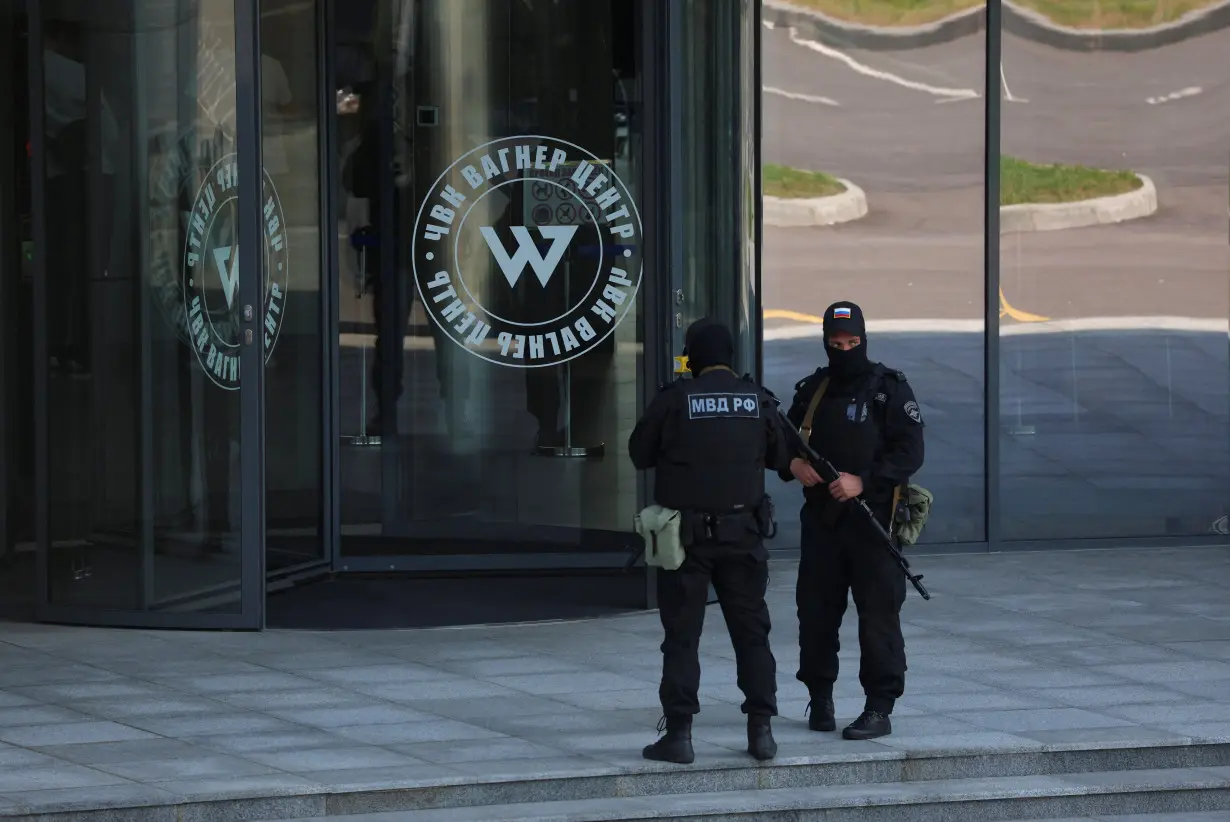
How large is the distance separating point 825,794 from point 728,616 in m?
0.66

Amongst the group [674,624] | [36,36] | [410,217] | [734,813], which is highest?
[36,36]

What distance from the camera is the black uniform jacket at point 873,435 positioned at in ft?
22.9

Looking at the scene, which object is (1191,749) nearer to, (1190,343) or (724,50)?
(724,50)

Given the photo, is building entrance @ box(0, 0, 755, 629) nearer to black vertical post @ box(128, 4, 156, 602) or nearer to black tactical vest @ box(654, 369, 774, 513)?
black vertical post @ box(128, 4, 156, 602)

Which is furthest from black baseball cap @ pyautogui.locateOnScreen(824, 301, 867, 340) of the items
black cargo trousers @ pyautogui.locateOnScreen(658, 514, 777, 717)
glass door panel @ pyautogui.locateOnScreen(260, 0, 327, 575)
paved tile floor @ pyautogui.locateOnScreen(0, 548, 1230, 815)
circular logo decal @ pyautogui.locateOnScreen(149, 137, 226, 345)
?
glass door panel @ pyautogui.locateOnScreen(260, 0, 327, 575)

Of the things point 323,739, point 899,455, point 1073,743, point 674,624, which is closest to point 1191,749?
point 1073,743

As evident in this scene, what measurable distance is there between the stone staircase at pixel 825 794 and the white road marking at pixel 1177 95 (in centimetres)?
584

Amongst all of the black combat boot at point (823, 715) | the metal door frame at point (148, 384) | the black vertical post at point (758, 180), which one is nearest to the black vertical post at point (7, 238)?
the metal door frame at point (148, 384)

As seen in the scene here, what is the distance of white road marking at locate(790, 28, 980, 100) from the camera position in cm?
1152

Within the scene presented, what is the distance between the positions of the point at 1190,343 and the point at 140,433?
20.9ft

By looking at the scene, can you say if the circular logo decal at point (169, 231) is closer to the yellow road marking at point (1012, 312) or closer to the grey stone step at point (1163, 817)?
the grey stone step at point (1163, 817)

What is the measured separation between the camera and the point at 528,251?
10.8 meters

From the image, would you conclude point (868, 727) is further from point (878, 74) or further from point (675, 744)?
point (878, 74)

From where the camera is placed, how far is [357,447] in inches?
436
